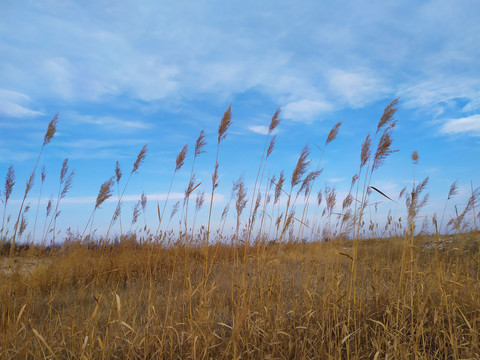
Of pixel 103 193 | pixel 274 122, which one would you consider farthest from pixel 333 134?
pixel 103 193

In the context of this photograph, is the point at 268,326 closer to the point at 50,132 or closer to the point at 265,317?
the point at 265,317

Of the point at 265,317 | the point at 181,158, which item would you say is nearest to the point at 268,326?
the point at 265,317

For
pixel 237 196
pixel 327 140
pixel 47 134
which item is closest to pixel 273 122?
pixel 327 140

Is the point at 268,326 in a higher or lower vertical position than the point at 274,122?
lower

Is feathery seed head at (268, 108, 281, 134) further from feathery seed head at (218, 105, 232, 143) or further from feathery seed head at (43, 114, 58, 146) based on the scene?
feathery seed head at (43, 114, 58, 146)

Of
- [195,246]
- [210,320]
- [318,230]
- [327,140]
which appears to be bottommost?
[210,320]

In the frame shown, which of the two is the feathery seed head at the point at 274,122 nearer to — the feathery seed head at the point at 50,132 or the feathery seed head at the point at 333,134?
the feathery seed head at the point at 333,134

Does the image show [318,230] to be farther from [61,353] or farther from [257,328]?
[61,353]

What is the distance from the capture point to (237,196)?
12.2 ft

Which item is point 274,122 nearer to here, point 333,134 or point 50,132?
point 333,134

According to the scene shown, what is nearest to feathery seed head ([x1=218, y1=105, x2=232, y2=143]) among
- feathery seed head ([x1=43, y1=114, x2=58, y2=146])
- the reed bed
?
the reed bed

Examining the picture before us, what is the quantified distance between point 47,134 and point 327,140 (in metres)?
3.35

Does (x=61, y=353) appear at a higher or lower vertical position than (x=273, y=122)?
lower

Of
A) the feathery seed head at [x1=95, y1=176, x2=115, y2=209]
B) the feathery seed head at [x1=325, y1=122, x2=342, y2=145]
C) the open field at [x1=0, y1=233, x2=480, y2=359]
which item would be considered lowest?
the open field at [x1=0, y1=233, x2=480, y2=359]
